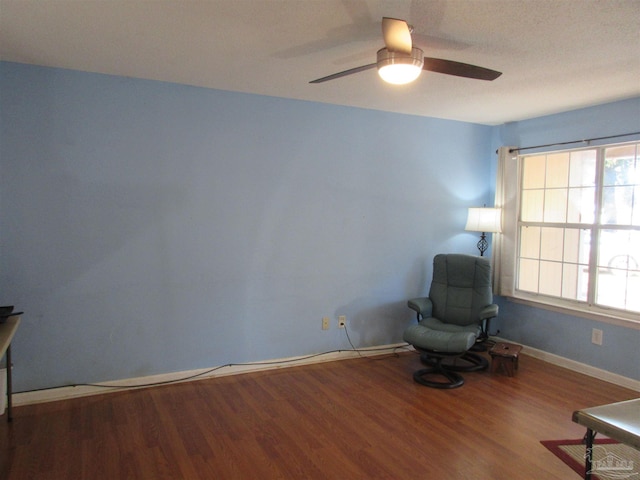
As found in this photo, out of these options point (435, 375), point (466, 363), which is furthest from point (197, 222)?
point (466, 363)

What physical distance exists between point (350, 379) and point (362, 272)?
1.04 metres

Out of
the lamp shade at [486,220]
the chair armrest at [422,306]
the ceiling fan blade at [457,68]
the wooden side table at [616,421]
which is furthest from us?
the lamp shade at [486,220]

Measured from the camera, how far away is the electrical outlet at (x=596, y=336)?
12.5 feet

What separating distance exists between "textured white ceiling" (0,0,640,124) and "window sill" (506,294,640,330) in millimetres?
1799

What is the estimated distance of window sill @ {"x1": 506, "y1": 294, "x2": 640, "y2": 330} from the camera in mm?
3627

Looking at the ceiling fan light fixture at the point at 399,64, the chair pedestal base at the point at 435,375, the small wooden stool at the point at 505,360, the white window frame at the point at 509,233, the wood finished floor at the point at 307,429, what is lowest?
the wood finished floor at the point at 307,429

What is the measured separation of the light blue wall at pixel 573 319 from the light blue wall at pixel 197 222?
75 cm

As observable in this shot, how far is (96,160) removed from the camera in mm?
3174

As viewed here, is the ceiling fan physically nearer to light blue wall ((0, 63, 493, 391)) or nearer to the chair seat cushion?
light blue wall ((0, 63, 493, 391))

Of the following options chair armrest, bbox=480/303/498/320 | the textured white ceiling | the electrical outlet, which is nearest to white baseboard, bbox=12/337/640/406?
the electrical outlet

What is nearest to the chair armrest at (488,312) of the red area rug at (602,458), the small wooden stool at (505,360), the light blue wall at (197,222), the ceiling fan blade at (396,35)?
the small wooden stool at (505,360)

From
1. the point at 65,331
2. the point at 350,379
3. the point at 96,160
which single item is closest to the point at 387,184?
the point at 350,379

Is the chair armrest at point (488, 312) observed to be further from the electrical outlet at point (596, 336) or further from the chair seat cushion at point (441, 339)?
the electrical outlet at point (596, 336)

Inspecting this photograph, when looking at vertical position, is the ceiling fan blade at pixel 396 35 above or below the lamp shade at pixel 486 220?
above
